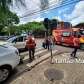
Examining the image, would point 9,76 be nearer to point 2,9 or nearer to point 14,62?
point 14,62

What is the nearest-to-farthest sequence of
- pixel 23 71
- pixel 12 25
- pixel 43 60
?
pixel 23 71
pixel 43 60
pixel 12 25

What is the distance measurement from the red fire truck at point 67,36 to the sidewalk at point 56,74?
22.3 ft

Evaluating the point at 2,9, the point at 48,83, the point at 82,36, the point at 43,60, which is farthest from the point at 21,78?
the point at 82,36

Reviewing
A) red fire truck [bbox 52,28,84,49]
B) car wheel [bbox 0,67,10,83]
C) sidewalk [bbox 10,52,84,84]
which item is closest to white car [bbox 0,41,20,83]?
car wheel [bbox 0,67,10,83]

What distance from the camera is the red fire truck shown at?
1549cm

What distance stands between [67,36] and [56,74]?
33.3 ft

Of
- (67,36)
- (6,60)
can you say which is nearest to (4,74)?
(6,60)

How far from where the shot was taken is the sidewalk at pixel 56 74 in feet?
22.2

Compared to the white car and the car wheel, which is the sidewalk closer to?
the car wheel

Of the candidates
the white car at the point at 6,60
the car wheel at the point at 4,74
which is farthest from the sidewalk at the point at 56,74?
the white car at the point at 6,60

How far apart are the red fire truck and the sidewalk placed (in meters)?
6.80

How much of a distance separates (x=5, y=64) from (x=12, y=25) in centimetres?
4269

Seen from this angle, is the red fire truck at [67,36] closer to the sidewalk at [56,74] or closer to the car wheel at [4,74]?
the sidewalk at [56,74]

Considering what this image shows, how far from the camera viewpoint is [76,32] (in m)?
16.1
